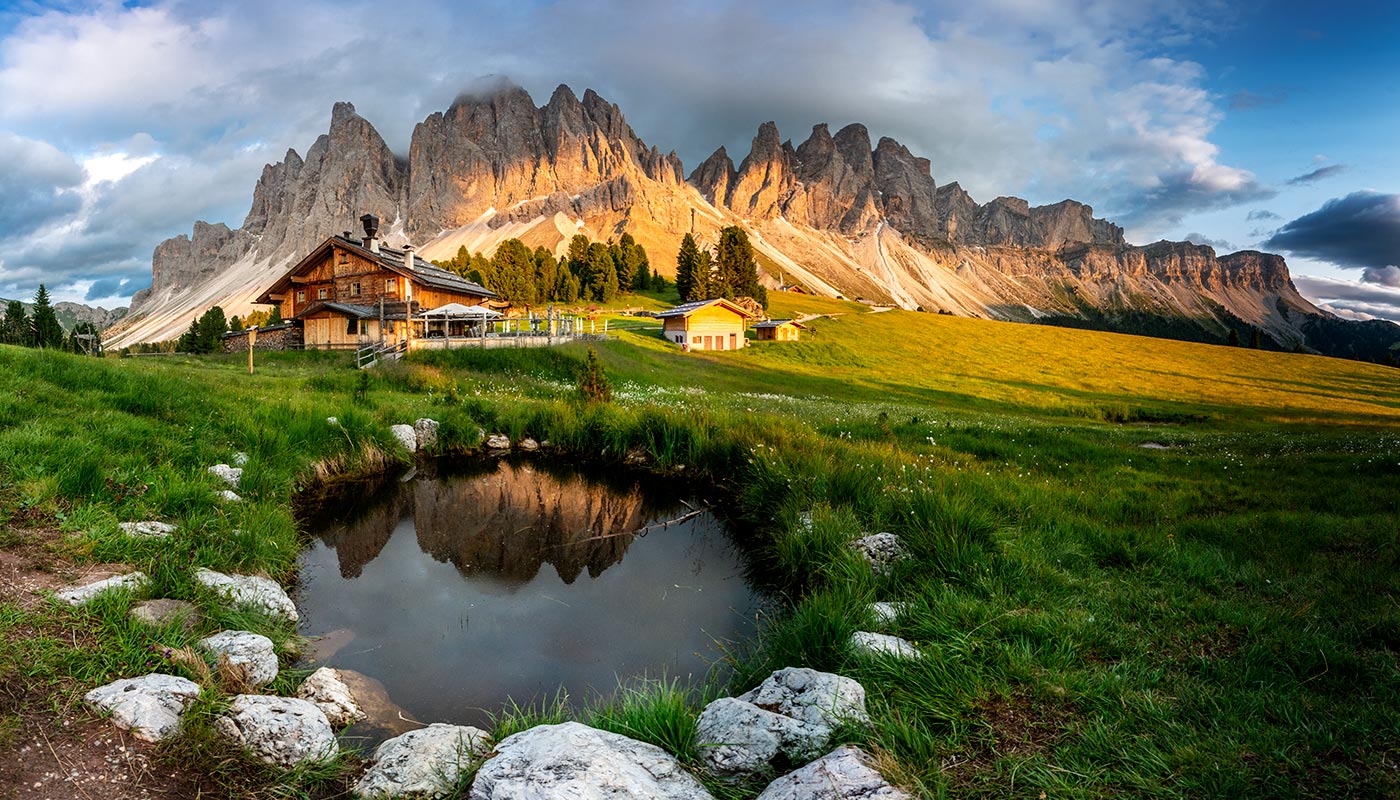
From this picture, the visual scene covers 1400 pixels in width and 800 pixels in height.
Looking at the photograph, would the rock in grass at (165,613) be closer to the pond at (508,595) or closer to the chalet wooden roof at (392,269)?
the pond at (508,595)

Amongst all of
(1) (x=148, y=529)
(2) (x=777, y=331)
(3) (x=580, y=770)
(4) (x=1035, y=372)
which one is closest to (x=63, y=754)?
(3) (x=580, y=770)

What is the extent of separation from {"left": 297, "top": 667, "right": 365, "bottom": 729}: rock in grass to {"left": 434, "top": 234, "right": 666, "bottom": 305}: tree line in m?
90.1

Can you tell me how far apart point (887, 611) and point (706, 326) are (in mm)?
60762

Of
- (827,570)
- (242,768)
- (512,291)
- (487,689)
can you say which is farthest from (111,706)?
(512,291)

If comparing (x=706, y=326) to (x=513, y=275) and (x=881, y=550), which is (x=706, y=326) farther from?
(x=881, y=550)

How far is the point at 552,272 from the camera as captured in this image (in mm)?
97125

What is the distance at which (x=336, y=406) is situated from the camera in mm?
17297

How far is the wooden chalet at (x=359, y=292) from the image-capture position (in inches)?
1945

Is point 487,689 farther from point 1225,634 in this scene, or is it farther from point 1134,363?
point 1134,363

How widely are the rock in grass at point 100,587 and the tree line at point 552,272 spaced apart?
89.2 m

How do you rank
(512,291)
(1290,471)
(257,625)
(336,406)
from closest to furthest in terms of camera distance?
(257,625) < (1290,471) < (336,406) < (512,291)

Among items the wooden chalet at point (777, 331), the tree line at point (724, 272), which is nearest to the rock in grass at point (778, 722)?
the wooden chalet at point (777, 331)

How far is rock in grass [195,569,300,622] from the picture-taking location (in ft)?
23.7

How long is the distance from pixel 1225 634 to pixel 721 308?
63518 millimetres
